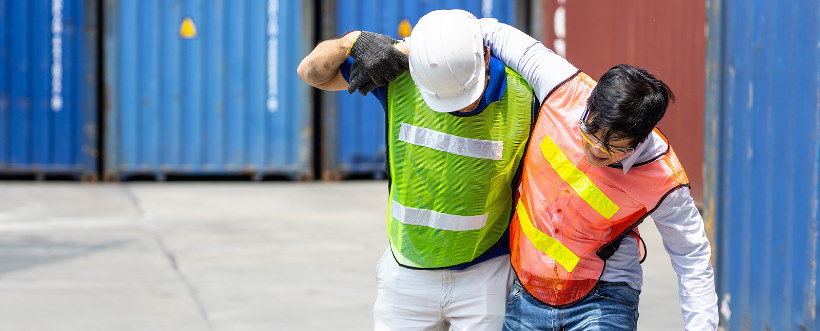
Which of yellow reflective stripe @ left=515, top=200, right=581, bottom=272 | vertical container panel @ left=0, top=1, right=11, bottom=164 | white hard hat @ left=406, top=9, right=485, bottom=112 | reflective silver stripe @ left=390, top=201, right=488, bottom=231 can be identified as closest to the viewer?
white hard hat @ left=406, top=9, right=485, bottom=112

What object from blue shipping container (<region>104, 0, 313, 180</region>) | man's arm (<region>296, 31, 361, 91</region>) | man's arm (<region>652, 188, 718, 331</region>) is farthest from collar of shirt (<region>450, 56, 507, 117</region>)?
blue shipping container (<region>104, 0, 313, 180</region>)

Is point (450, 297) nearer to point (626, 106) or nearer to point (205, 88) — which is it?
point (626, 106)

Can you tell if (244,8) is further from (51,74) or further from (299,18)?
(51,74)

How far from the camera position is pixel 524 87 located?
3.00m

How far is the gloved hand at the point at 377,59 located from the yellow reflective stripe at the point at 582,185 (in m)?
0.43

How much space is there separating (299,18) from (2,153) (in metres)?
3.28

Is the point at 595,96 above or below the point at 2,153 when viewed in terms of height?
above

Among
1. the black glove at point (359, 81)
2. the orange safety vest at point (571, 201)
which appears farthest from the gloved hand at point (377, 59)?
the orange safety vest at point (571, 201)

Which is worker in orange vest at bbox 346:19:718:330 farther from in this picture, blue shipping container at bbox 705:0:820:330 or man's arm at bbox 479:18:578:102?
blue shipping container at bbox 705:0:820:330

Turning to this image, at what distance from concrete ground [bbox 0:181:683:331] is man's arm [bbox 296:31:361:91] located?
3230mm

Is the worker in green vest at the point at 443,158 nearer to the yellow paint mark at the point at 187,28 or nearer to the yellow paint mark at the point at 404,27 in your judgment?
the yellow paint mark at the point at 404,27

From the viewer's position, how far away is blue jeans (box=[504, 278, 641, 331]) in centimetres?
292

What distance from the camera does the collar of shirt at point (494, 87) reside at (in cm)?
291

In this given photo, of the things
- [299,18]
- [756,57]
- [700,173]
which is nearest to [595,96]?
[756,57]
